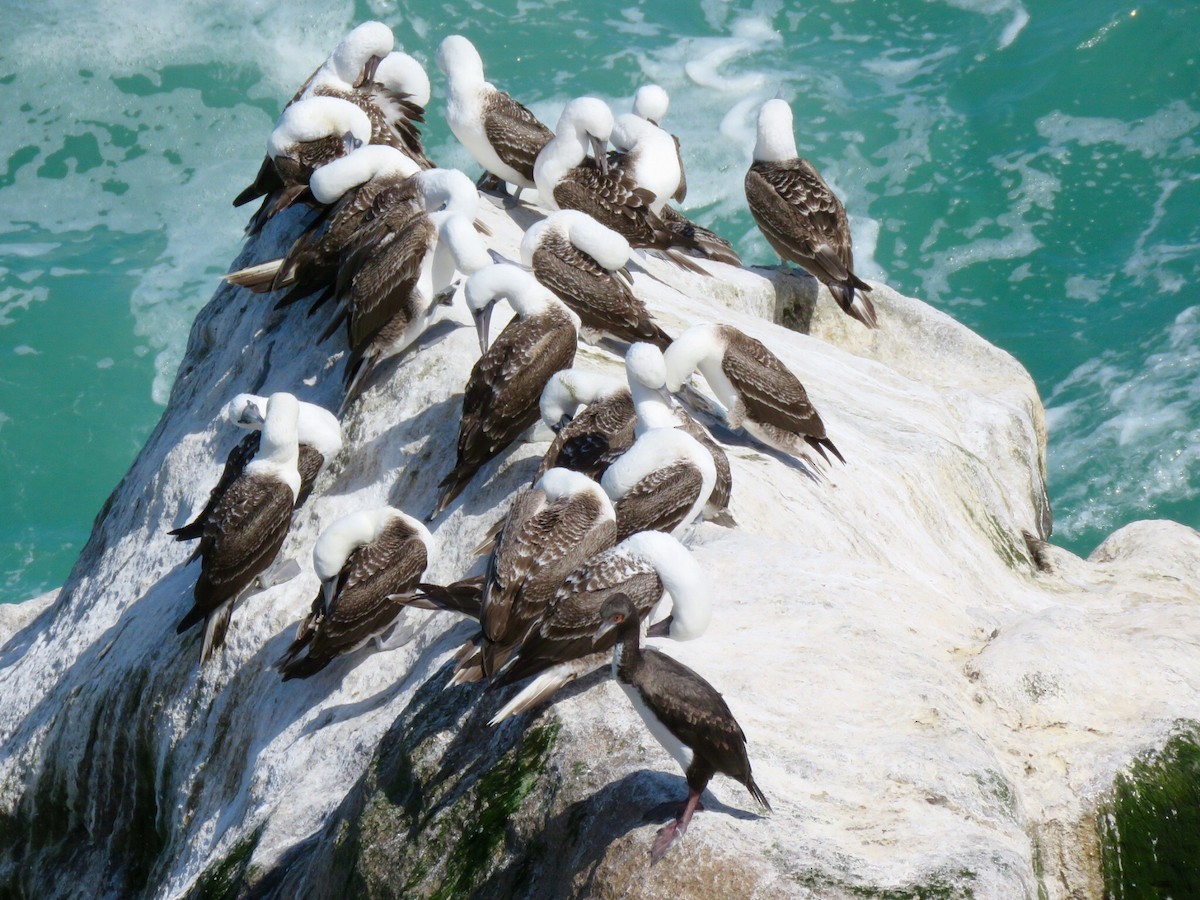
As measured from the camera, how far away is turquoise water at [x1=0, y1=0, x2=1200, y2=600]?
731 inches

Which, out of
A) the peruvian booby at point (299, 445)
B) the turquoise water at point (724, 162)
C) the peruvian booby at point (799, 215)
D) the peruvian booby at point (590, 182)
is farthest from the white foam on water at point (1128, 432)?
the peruvian booby at point (299, 445)

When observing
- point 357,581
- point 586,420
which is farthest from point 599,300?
point 357,581

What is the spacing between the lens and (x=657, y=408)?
24.6 ft

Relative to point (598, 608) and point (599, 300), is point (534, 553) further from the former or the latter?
point (599, 300)

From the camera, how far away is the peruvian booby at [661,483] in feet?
21.8

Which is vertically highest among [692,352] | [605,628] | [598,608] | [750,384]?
[605,628]

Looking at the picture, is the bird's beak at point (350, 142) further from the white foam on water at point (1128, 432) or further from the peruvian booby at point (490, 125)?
the white foam on water at point (1128, 432)

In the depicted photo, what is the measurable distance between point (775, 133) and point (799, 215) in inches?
35.7

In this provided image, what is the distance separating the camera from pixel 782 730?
5242mm

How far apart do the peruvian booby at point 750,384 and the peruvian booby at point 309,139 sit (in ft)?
10.8

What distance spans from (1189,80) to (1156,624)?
51.5ft

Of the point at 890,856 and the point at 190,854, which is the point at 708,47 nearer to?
the point at 190,854

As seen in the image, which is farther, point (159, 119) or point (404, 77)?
point (159, 119)

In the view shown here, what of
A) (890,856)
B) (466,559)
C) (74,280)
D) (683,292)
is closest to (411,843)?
(890,856)
